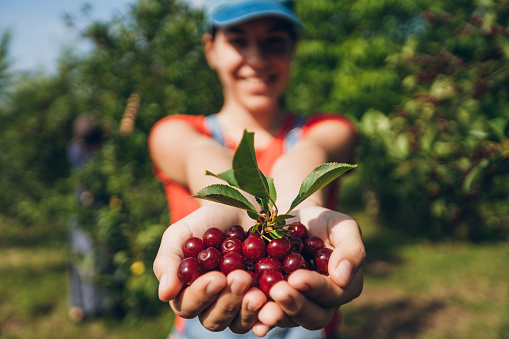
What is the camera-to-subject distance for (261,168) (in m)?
2.08

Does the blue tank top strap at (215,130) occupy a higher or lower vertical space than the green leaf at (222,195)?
lower

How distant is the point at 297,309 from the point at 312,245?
320 mm

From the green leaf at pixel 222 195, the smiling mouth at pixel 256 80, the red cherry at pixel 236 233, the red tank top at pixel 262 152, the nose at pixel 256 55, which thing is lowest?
the red tank top at pixel 262 152

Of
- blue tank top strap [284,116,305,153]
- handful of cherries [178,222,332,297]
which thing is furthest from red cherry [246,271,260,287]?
blue tank top strap [284,116,305,153]

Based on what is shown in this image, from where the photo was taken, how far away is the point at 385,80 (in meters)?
7.78

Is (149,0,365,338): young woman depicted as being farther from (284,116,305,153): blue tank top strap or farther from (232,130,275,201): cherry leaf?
(232,130,275,201): cherry leaf

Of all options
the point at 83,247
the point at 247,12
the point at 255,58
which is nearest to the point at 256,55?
the point at 255,58

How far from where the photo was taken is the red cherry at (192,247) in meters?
1.31

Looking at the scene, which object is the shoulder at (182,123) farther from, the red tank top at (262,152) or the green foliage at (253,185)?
the green foliage at (253,185)

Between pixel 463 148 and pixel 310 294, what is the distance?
1.71 metres

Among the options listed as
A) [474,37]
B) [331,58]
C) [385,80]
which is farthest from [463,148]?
[331,58]

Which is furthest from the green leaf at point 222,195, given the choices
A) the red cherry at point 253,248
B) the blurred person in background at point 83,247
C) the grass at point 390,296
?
the blurred person in background at point 83,247

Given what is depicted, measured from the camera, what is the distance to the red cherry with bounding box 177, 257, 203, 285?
3.97 feet

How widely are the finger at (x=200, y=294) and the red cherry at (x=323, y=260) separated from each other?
37cm
